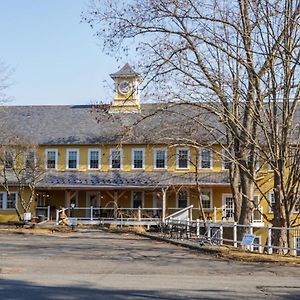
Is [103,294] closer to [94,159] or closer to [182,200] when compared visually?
[182,200]

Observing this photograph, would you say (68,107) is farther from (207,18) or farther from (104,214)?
(207,18)

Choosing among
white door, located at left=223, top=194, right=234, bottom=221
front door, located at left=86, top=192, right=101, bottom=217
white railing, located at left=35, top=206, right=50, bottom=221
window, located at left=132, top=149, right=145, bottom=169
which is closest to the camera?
white door, located at left=223, top=194, right=234, bottom=221

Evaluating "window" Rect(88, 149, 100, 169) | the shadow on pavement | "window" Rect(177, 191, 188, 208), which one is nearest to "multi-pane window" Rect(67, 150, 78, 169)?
"window" Rect(88, 149, 100, 169)

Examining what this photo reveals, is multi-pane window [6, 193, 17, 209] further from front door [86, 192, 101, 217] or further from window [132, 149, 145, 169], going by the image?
window [132, 149, 145, 169]

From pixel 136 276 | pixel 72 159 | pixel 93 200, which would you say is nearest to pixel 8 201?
pixel 72 159

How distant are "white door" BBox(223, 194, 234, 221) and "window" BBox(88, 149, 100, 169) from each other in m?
11.1

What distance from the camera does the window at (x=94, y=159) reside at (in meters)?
52.7

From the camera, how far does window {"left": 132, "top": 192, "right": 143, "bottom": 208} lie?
51312mm

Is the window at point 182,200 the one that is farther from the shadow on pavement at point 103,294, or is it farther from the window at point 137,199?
the shadow on pavement at point 103,294

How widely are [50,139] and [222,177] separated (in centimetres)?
1512

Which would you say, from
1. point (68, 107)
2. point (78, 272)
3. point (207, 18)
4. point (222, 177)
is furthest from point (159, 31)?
point (68, 107)

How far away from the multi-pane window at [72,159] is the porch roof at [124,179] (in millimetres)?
690

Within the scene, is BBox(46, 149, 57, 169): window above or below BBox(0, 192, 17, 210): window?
above

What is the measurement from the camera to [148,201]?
5128 centimetres
